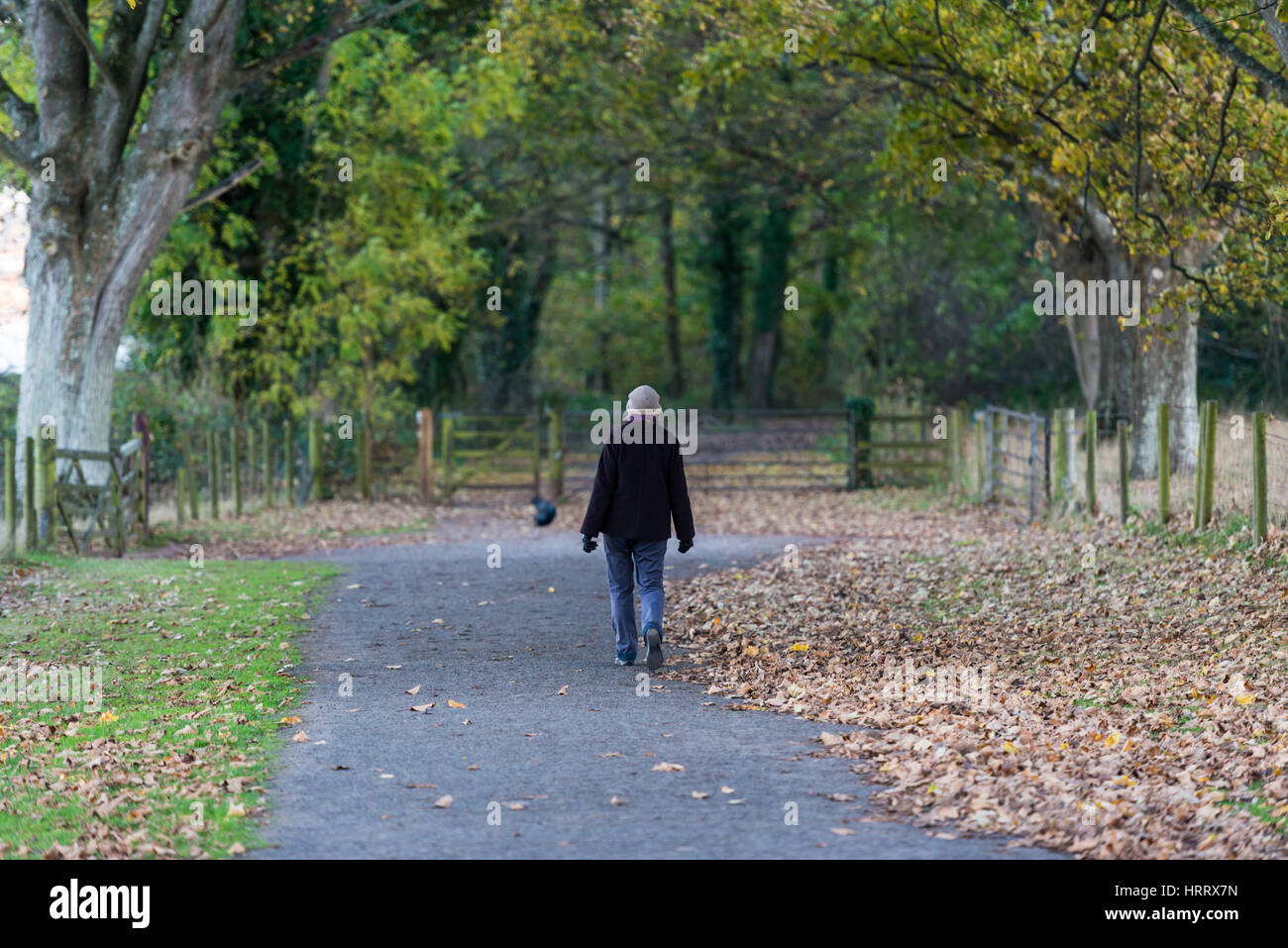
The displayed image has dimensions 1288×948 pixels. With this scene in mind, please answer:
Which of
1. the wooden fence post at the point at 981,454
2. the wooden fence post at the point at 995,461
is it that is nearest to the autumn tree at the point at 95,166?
the wooden fence post at the point at 995,461

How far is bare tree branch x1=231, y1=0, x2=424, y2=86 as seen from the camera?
1980 centimetres

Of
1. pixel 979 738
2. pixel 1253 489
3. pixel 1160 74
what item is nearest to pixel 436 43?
pixel 1160 74

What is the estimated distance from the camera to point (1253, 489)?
45.6 feet

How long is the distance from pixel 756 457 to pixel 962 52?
1586cm

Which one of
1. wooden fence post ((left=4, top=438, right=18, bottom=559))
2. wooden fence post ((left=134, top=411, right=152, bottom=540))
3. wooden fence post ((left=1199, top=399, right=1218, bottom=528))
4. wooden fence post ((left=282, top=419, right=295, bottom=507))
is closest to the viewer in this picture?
wooden fence post ((left=1199, top=399, right=1218, bottom=528))

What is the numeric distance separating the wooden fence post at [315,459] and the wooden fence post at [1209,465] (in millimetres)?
16781

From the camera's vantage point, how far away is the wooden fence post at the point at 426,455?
2783cm

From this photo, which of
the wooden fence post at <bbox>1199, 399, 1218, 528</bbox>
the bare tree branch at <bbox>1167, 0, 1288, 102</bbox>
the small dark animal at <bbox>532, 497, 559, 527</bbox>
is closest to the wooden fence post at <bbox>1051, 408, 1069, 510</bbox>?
the wooden fence post at <bbox>1199, 399, 1218, 528</bbox>

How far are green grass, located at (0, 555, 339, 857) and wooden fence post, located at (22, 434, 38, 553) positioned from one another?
71.9 inches

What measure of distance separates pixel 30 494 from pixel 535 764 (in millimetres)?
11802

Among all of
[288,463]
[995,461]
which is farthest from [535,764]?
[288,463]

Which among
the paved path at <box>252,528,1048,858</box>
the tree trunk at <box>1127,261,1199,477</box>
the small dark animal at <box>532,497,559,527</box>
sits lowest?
the paved path at <box>252,528,1048,858</box>

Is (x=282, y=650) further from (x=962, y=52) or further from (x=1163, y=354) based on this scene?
(x=1163, y=354)

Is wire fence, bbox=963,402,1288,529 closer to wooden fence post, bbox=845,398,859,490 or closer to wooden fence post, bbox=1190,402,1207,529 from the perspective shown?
wooden fence post, bbox=1190,402,1207,529
